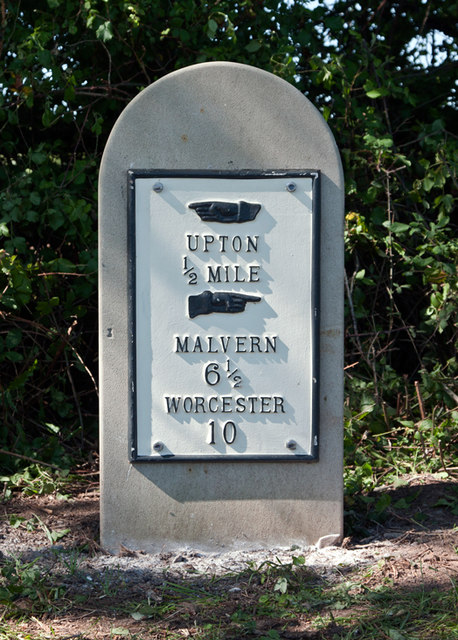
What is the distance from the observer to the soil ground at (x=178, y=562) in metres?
2.36

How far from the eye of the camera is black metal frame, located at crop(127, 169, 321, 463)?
9.45ft

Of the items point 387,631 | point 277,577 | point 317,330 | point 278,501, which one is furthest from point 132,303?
point 387,631

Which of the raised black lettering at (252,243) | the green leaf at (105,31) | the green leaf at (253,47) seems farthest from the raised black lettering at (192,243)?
the green leaf at (253,47)

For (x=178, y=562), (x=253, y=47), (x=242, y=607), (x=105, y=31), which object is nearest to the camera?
(x=242, y=607)

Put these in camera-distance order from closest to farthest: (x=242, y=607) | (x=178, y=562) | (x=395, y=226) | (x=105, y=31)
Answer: (x=242, y=607) < (x=178, y=562) < (x=105, y=31) < (x=395, y=226)

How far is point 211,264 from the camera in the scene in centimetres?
291

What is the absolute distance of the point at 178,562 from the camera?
9.27ft

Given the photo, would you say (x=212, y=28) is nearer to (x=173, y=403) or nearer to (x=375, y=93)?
(x=375, y=93)

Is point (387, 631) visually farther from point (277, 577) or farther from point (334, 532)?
point (334, 532)

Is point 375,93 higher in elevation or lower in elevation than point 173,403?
higher

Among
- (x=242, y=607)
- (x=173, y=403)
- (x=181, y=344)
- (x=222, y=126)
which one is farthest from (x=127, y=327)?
(x=242, y=607)

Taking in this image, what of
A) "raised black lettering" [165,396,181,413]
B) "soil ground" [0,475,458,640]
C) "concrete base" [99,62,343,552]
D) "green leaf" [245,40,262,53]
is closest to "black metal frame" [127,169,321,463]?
"concrete base" [99,62,343,552]

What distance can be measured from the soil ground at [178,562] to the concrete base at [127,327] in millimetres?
103

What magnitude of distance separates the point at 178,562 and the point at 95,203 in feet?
6.97
